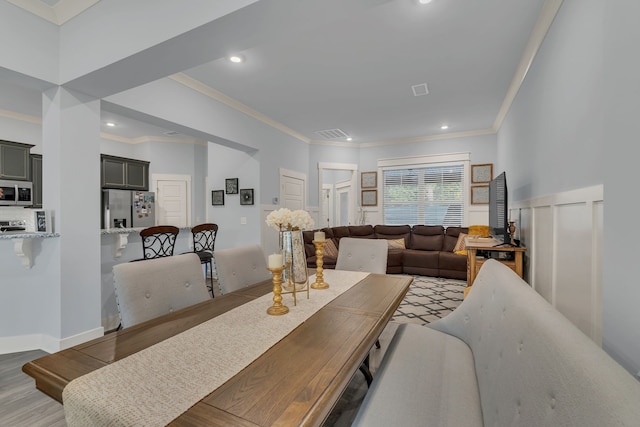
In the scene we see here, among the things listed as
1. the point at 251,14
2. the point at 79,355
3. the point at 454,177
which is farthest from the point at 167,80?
the point at 454,177

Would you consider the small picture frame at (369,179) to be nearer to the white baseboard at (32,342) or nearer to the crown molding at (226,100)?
the crown molding at (226,100)

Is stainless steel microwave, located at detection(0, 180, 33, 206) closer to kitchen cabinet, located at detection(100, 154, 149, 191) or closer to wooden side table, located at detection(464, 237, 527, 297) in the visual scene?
kitchen cabinet, located at detection(100, 154, 149, 191)

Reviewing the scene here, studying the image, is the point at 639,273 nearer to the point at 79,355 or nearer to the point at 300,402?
the point at 300,402

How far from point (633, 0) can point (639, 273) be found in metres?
1.08

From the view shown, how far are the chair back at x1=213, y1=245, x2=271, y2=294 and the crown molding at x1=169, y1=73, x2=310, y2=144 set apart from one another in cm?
237

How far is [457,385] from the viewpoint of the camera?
1.18m

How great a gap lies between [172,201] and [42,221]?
399 centimetres

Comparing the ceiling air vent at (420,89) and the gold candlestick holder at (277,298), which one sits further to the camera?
the ceiling air vent at (420,89)

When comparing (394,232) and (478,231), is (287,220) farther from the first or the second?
(394,232)

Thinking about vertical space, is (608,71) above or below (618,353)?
above

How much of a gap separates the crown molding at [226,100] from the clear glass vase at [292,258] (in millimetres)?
2803

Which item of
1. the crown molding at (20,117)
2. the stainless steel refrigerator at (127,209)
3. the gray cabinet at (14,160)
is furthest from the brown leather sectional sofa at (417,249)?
the crown molding at (20,117)

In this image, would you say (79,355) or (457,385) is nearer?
(79,355)

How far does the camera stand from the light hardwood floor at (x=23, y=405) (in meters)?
1.65
